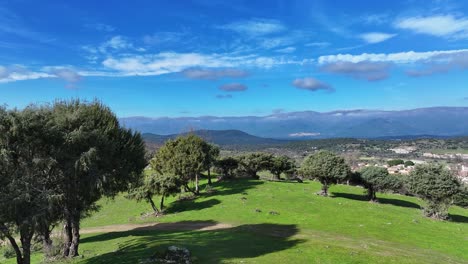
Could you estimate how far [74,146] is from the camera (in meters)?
28.9

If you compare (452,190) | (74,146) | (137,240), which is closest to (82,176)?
(74,146)

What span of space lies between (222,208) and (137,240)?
58.9 feet

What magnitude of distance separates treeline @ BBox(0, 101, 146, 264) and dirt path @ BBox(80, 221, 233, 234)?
781cm

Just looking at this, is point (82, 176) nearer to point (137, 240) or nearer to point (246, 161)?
point (137, 240)

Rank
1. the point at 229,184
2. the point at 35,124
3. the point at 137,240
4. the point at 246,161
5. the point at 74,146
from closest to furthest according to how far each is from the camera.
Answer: the point at 35,124
the point at 74,146
the point at 137,240
the point at 229,184
the point at 246,161

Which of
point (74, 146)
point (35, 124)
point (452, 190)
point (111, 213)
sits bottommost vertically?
point (111, 213)

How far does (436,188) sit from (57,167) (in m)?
49.9

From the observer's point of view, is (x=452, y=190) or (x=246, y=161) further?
(x=246, y=161)

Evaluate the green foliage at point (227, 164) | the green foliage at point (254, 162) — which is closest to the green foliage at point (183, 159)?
the green foliage at point (227, 164)

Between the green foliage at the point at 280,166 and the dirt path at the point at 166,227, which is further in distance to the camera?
the green foliage at the point at 280,166

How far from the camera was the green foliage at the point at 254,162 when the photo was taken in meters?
83.3

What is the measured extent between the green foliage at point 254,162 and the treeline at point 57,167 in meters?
47.7

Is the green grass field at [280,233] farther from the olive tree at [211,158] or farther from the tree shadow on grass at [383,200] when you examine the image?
the olive tree at [211,158]

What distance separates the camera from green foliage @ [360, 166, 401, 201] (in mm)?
61094
